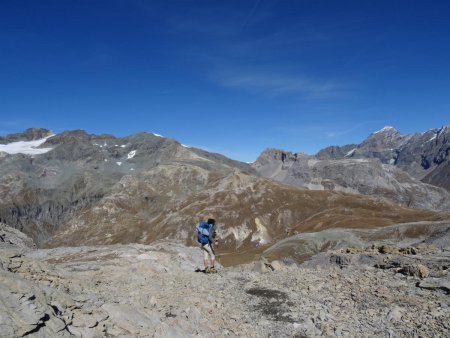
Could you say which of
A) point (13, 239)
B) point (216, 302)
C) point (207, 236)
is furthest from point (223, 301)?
point (13, 239)

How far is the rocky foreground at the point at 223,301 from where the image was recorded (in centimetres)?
1544

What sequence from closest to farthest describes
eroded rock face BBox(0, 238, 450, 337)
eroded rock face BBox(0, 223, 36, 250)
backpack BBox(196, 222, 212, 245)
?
eroded rock face BBox(0, 238, 450, 337) → backpack BBox(196, 222, 212, 245) → eroded rock face BBox(0, 223, 36, 250)

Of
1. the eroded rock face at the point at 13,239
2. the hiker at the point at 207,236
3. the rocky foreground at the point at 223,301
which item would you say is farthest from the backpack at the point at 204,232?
the eroded rock face at the point at 13,239

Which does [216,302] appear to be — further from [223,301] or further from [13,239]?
[13,239]

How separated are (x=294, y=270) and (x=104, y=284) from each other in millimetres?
13958

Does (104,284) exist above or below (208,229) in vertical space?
below

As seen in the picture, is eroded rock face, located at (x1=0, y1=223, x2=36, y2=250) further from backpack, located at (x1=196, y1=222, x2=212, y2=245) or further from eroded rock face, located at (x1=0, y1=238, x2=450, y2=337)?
backpack, located at (x1=196, y1=222, x2=212, y2=245)

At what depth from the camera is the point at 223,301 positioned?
22312 millimetres

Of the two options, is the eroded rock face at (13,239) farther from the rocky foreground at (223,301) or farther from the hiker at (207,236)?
the hiker at (207,236)

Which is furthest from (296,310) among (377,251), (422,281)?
(377,251)

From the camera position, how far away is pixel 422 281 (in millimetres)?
23781

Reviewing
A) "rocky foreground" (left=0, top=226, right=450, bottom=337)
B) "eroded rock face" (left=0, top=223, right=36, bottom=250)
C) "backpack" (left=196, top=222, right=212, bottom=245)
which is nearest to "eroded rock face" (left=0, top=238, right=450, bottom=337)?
"rocky foreground" (left=0, top=226, right=450, bottom=337)

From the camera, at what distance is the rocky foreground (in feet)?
50.6

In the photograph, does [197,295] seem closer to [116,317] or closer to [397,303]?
[116,317]
